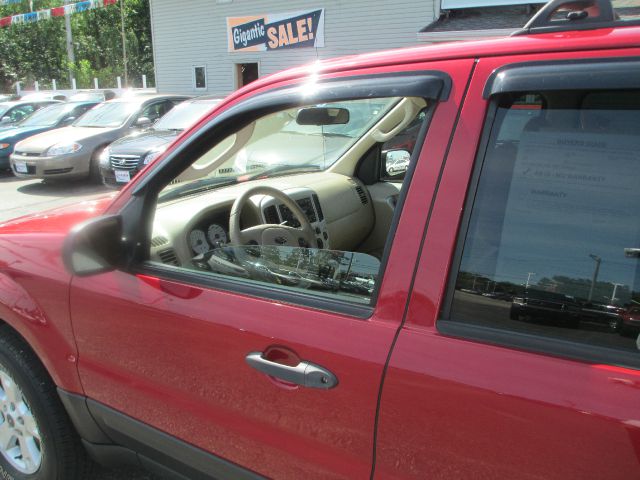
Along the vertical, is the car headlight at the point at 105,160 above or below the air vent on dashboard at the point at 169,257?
above

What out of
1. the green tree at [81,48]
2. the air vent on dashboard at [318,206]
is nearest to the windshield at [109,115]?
the air vent on dashboard at [318,206]

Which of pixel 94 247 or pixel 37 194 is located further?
pixel 37 194

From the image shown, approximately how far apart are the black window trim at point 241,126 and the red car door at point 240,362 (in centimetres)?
2

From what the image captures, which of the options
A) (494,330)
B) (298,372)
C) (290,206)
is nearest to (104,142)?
(290,206)

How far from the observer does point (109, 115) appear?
1012 centimetres

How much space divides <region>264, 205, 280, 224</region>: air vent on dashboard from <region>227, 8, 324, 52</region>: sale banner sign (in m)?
13.1

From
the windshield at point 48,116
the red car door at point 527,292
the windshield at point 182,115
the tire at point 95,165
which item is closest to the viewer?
the red car door at point 527,292

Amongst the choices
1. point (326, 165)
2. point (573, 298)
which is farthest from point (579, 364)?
point (326, 165)

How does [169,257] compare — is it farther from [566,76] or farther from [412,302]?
[566,76]

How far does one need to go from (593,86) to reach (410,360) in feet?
2.35

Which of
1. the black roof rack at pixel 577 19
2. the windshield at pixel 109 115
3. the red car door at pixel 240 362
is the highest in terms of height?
the windshield at pixel 109 115

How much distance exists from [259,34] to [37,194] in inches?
368

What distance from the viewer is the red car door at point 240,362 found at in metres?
1.28

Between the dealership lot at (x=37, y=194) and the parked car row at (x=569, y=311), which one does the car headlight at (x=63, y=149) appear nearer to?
the dealership lot at (x=37, y=194)
